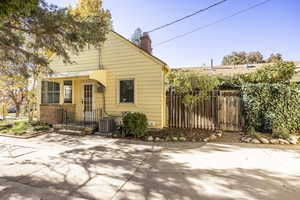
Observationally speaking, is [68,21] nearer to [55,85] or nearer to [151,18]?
[151,18]

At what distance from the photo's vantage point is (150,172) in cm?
319

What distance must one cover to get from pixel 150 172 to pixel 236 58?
32.4 m

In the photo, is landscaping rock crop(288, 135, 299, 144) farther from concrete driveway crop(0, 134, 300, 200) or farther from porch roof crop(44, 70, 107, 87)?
porch roof crop(44, 70, 107, 87)

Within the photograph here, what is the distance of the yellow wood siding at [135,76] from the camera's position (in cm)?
705

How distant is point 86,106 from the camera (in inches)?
Result: 335

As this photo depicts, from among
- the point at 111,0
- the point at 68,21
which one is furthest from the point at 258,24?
the point at 68,21

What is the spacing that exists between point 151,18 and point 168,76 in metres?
4.48

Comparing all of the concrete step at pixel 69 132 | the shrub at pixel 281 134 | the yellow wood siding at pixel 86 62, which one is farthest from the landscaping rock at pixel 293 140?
the yellow wood siding at pixel 86 62

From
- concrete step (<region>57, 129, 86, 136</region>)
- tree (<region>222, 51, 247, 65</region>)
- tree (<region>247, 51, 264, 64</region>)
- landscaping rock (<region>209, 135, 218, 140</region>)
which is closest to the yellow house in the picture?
concrete step (<region>57, 129, 86, 136</region>)


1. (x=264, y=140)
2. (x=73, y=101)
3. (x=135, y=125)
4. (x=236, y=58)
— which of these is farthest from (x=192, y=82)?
(x=236, y=58)

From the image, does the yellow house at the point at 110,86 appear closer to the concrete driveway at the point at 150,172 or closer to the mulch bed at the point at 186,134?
the mulch bed at the point at 186,134

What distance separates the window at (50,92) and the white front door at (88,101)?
81.1 inches

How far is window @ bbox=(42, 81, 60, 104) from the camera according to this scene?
916 cm

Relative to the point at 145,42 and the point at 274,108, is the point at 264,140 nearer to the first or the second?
the point at 274,108
